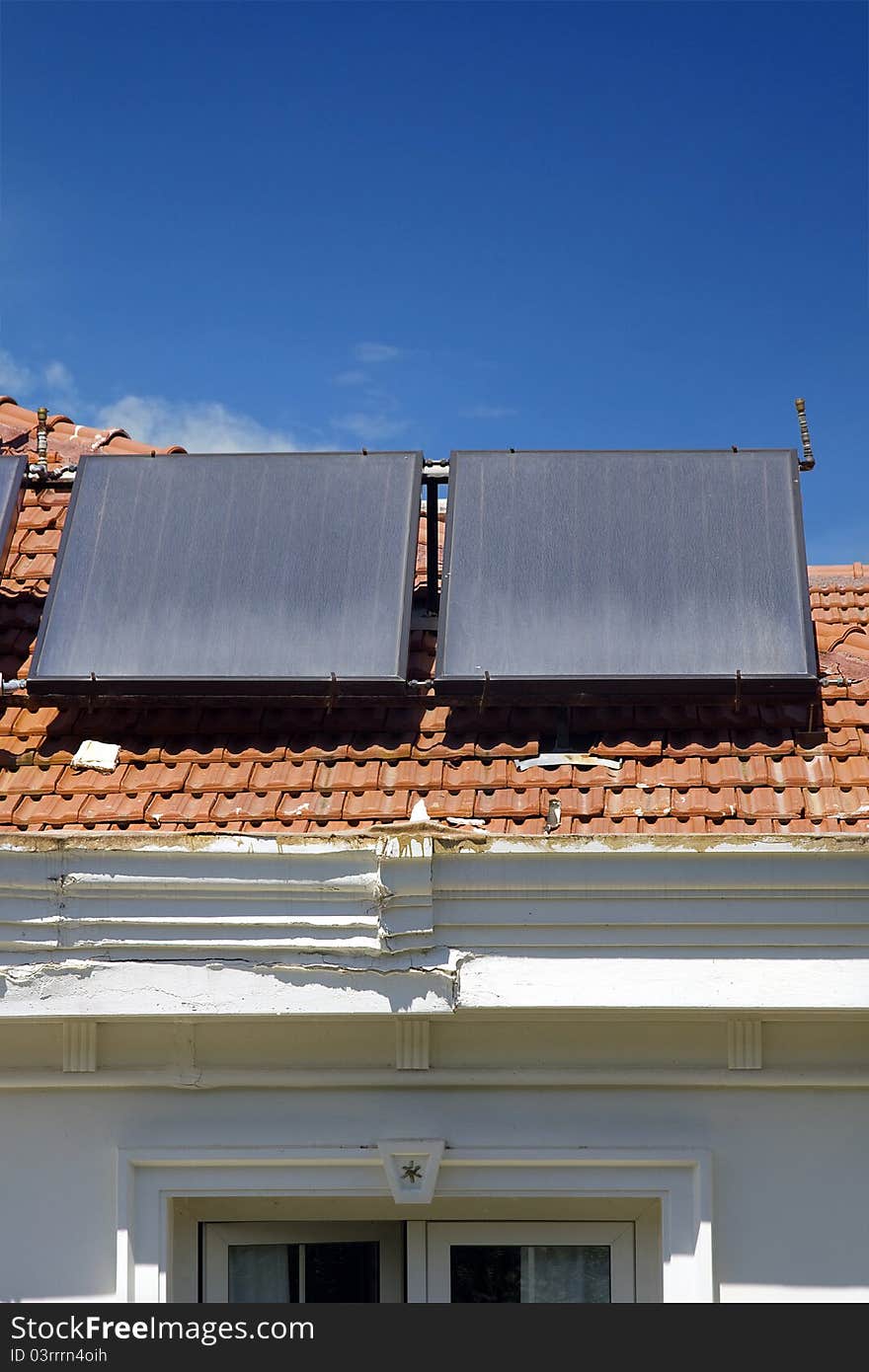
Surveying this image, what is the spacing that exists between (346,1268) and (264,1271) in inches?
12.2

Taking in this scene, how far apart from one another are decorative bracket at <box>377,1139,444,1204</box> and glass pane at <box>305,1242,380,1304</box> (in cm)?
49

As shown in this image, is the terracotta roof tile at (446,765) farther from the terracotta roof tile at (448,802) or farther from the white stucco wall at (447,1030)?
the white stucco wall at (447,1030)

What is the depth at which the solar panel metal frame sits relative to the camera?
21.4 feet

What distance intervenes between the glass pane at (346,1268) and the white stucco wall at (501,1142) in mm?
572

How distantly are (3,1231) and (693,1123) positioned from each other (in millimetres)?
2502

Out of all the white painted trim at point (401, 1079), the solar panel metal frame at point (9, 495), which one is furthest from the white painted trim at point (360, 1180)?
the solar panel metal frame at point (9, 495)

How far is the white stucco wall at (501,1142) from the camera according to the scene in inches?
194

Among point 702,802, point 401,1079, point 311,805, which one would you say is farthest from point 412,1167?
point 702,802

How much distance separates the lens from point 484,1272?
5.28m

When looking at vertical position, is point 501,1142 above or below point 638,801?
below

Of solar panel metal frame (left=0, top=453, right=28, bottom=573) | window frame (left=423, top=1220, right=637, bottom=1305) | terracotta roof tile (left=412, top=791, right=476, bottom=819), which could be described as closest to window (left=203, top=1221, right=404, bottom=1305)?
window frame (left=423, top=1220, right=637, bottom=1305)

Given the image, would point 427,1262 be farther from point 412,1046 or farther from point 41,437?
point 41,437

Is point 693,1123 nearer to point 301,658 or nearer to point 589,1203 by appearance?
point 589,1203

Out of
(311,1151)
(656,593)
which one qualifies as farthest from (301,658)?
(311,1151)
